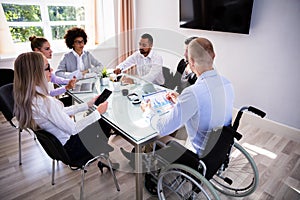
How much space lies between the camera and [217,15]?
255 cm

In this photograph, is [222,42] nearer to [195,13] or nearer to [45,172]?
[195,13]

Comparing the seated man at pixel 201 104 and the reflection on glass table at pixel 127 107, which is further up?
the seated man at pixel 201 104

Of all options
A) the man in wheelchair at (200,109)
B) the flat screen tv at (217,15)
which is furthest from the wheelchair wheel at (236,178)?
the flat screen tv at (217,15)

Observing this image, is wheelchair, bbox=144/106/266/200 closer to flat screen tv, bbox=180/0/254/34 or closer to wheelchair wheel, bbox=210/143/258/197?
wheelchair wheel, bbox=210/143/258/197

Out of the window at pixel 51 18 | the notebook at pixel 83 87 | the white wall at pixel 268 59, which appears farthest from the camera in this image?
the window at pixel 51 18

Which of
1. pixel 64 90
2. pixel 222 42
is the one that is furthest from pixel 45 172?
pixel 222 42

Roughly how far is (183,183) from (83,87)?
4.06ft

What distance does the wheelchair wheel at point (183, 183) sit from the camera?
112 cm

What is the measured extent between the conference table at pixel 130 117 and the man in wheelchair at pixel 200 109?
0.35 feet

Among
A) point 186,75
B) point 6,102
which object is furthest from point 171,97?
point 6,102

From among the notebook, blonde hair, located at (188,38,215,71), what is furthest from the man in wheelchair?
the notebook

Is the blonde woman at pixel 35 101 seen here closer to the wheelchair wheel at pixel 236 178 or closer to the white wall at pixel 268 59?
the wheelchair wheel at pixel 236 178

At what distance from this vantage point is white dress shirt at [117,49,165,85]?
93.6 inches

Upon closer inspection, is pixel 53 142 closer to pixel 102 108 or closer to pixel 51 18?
pixel 102 108
